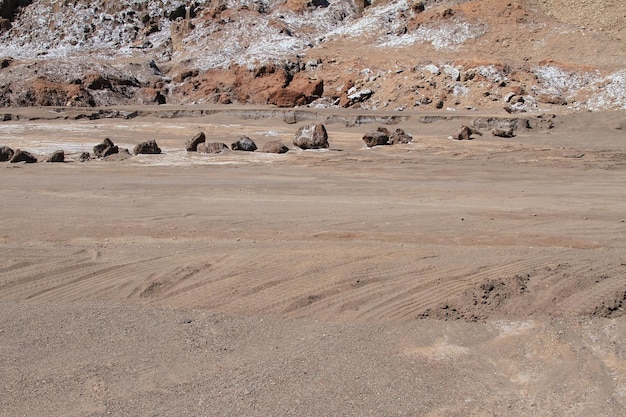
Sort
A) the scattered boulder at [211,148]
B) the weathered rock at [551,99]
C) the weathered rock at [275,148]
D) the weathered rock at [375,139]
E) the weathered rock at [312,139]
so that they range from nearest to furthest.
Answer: the scattered boulder at [211,148] < the weathered rock at [275,148] < the weathered rock at [312,139] < the weathered rock at [375,139] < the weathered rock at [551,99]

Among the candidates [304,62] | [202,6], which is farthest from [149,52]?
[304,62]

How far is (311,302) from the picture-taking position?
532 centimetres

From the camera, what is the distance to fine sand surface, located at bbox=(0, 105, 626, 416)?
3.91 m

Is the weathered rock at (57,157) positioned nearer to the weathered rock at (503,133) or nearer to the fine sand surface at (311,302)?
the fine sand surface at (311,302)

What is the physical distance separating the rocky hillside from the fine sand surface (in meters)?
15.6

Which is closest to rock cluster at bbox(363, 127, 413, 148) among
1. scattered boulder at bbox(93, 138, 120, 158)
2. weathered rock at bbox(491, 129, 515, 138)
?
weathered rock at bbox(491, 129, 515, 138)

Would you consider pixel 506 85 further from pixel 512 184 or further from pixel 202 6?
pixel 202 6

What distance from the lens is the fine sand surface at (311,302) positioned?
3.91 m

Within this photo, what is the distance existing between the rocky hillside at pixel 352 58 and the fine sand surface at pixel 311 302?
51.1 ft

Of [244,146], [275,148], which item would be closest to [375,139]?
[275,148]

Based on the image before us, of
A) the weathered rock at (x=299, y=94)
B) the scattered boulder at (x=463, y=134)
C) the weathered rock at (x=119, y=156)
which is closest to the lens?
the weathered rock at (x=119, y=156)

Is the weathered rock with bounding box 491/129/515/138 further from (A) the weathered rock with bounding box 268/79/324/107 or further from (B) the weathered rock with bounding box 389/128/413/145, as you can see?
(A) the weathered rock with bounding box 268/79/324/107

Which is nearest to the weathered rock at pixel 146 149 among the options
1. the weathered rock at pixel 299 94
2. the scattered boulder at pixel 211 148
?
the scattered boulder at pixel 211 148

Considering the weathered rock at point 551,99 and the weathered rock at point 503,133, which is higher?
the weathered rock at point 551,99
